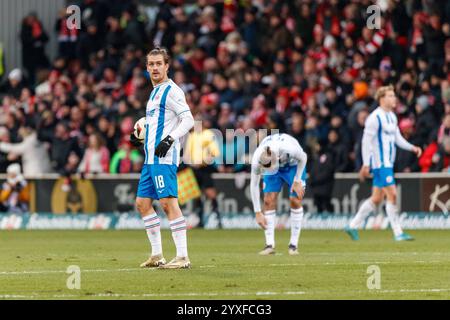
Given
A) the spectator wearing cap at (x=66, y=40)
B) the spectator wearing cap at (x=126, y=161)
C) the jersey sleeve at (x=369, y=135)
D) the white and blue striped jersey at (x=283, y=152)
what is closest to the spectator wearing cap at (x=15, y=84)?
the spectator wearing cap at (x=66, y=40)

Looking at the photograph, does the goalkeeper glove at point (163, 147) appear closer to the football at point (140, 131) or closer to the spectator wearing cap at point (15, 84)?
the football at point (140, 131)

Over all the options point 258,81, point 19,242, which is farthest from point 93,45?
point 19,242

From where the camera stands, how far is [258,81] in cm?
3056

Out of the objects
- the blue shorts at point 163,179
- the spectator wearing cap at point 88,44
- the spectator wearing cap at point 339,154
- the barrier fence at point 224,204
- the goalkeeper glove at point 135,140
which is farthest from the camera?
the spectator wearing cap at point 88,44

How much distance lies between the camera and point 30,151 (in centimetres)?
3039

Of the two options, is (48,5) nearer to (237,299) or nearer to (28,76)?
(28,76)

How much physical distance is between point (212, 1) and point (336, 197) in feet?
28.7

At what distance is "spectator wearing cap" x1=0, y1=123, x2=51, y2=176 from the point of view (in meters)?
30.2

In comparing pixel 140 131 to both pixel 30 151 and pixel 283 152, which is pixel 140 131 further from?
pixel 30 151

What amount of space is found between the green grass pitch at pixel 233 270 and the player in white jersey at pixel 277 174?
0.49 metres

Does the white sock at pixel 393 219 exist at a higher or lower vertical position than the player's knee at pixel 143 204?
lower

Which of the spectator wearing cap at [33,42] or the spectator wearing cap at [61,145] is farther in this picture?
the spectator wearing cap at [33,42]

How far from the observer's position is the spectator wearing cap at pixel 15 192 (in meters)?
29.0

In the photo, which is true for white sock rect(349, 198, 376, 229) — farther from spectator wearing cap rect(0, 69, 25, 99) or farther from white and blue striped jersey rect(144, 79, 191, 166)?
spectator wearing cap rect(0, 69, 25, 99)
